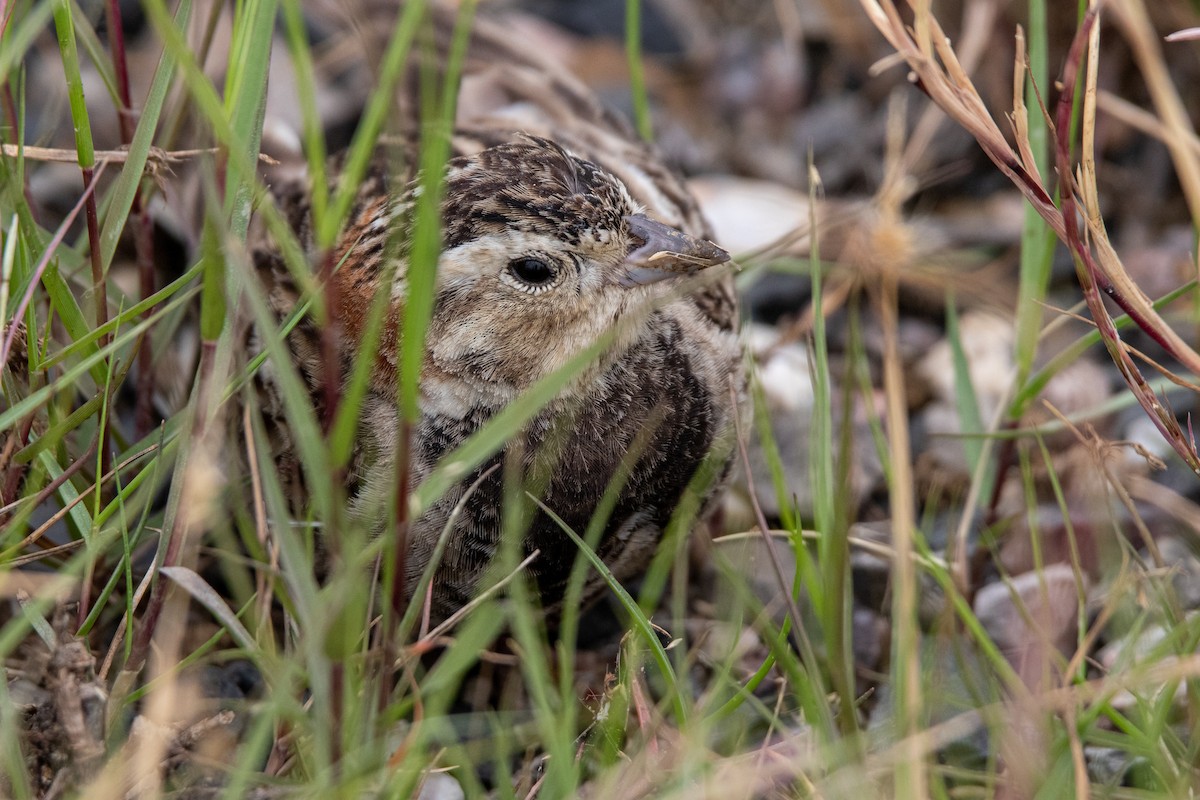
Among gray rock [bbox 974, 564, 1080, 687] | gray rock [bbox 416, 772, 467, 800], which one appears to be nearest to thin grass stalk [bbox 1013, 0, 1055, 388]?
gray rock [bbox 974, 564, 1080, 687]

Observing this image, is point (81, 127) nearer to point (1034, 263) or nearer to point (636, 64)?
point (636, 64)

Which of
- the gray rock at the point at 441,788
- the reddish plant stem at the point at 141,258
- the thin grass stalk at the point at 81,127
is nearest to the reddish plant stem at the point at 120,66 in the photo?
the reddish plant stem at the point at 141,258

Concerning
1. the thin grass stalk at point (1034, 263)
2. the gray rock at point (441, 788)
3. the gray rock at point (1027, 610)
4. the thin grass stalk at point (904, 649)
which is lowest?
the gray rock at point (441, 788)

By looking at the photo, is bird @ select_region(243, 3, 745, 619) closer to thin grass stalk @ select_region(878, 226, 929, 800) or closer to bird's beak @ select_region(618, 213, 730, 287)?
bird's beak @ select_region(618, 213, 730, 287)

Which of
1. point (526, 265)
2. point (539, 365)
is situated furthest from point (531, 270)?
point (539, 365)

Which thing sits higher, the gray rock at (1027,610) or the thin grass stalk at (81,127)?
the thin grass stalk at (81,127)

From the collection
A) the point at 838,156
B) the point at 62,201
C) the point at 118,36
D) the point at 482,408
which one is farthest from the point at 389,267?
the point at 838,156

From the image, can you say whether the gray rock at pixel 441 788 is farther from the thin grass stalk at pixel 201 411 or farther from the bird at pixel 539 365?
the thin grass stalk at pixel 201 411

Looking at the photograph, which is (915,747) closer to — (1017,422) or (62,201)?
(1017,422)
